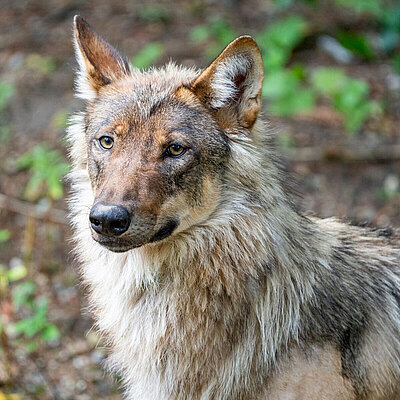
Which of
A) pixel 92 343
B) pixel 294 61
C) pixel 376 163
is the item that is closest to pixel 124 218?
pixel 92 343

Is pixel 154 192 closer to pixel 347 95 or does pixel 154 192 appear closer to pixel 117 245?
pixel 117 245

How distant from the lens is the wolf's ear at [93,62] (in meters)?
4.09

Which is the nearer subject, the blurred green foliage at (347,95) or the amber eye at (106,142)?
the amber eye at (106,142)

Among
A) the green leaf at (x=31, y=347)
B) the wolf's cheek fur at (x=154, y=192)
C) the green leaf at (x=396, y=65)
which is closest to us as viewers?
the wolf's cheek fur at (x=154, y=192)

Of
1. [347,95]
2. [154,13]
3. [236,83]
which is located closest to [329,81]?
[347,95]

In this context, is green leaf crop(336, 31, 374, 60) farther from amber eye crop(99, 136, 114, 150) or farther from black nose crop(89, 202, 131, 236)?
black nose crop(89, 202, 131, 236)

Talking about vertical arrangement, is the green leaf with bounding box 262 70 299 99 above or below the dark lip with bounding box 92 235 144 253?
above

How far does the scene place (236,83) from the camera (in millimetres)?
3740

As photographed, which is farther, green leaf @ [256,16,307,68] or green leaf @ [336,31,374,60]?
green leaf @ [336,31,374,60]

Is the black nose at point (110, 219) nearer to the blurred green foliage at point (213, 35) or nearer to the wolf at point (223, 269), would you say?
the wolf at point (223, 269)

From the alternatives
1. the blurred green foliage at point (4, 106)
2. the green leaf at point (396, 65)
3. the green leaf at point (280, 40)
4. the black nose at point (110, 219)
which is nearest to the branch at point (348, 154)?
the green leaf at point (280, 40)

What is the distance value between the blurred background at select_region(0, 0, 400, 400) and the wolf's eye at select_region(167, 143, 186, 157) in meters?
1.48

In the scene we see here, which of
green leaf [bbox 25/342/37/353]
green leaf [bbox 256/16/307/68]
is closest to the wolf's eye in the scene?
green leaf [bbox 25/342/37/353]

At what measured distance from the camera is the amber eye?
3.75 m
